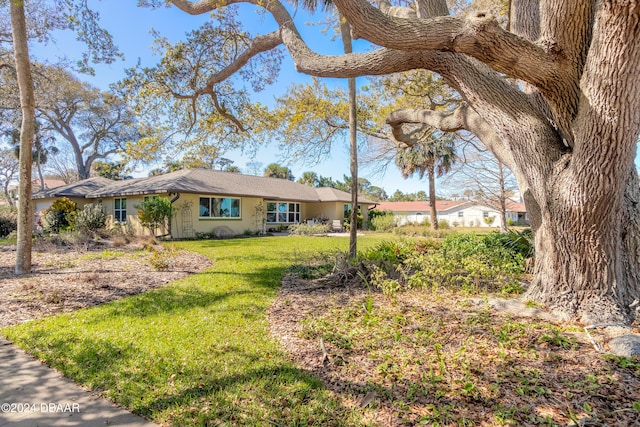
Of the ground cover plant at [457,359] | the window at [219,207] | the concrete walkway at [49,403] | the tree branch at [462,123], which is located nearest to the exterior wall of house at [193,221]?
the window at [219,207]

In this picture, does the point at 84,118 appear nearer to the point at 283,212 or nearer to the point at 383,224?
the point at 283,212

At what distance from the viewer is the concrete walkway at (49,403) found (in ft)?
7.89

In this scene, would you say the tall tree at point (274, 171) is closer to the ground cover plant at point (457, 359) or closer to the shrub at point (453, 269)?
the shrub at point (453, 269)

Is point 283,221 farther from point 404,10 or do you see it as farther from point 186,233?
point 404,10

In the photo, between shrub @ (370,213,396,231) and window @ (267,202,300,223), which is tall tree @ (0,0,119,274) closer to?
window @ (267,202,300,223)

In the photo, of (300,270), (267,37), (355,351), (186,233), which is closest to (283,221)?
(186,233)

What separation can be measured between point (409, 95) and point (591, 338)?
746cm

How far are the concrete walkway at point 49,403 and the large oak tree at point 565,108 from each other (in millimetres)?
4387

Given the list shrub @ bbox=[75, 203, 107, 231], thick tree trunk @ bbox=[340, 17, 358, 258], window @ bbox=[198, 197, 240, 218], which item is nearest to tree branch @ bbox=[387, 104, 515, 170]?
thick tree trunk @ bbox=[340, 17, 358, 258]

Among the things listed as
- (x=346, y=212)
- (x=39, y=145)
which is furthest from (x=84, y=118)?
(x=346, y=212)

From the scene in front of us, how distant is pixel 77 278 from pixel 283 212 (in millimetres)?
17566

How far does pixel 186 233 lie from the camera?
55.8 feet

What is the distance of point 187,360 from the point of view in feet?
10.7

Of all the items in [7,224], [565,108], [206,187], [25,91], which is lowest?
[7,224]
